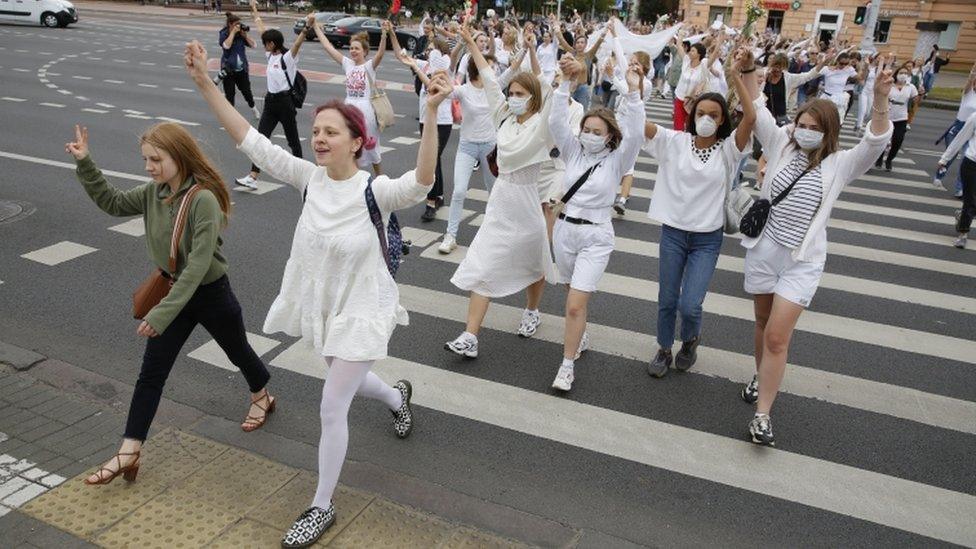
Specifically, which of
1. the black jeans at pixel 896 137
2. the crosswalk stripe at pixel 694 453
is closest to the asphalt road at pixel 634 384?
the crosswalk stripe at pixel 694 453

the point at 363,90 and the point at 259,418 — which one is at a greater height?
the point at 363,90

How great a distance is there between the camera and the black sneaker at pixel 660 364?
4934 millimetres

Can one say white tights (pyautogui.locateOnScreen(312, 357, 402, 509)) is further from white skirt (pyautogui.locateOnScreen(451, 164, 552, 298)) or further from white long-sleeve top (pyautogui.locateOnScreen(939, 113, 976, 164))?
white long-sleeve top (pyautogui.locateOnScreen(939, 113, 976, 164))

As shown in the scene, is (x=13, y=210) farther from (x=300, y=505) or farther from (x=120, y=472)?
(x=300, y=505)

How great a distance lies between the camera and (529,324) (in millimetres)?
5512

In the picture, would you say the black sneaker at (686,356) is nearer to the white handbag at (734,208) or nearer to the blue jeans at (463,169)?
the white handbag at (734,208)

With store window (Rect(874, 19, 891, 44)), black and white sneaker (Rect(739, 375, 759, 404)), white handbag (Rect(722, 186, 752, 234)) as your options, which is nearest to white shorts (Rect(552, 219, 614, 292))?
white handbag (Rect(722, 186, 752, 234))

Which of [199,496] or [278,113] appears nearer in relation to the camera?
[199,496]

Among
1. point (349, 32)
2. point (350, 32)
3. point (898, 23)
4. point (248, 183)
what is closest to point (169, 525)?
point (248, 183)

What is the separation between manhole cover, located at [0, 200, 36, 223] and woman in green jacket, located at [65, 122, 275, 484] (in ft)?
16.1

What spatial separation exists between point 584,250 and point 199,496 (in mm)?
2696

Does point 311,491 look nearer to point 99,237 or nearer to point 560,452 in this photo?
point 560,452

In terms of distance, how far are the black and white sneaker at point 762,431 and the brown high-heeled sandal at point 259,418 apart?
286 centimetres

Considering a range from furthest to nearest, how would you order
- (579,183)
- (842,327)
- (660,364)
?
(842,327), (660,364), (579,183)
